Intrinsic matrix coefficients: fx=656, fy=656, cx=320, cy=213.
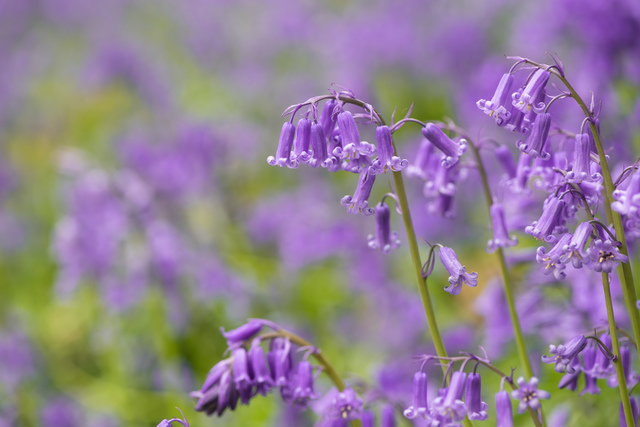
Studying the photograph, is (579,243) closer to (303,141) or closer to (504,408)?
(504,408)

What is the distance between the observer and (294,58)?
10508 millimetres

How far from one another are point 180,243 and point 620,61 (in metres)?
3.37

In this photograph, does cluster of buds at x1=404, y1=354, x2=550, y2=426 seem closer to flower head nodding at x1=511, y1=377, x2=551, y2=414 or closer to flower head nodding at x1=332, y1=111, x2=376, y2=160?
flower head nodding at x1=511, y1=377, x2=551, y2=414

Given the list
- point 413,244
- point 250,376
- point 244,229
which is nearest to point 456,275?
point 413,244

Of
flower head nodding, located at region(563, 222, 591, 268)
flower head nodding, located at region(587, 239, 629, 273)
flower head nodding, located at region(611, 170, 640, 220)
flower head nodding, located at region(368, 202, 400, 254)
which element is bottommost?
flower head nodding, located at region(587, 239, 629, 273)

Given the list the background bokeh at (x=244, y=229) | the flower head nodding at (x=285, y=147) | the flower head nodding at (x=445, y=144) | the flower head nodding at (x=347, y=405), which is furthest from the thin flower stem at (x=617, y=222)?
the background bokeh at (x=244, y=229)

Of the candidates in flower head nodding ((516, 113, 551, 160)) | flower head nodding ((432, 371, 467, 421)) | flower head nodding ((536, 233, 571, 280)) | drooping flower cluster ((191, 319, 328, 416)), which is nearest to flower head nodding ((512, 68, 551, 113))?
flower head nodding ((516, 113, 551, 160))

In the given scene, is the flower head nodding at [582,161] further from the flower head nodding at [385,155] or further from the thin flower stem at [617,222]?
the flower head nodding at [385,155]

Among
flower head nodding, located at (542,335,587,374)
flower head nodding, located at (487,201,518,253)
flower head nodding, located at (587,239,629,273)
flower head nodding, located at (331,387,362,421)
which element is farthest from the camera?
flower head nodding, located at (487,201,518,253)

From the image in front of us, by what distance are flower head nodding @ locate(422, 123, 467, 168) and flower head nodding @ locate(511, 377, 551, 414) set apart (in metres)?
0.64

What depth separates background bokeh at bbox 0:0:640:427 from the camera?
3.98 metres

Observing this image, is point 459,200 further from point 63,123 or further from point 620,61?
point 63,123

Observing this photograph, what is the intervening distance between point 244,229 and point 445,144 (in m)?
4.47

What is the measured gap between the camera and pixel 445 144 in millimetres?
1925
